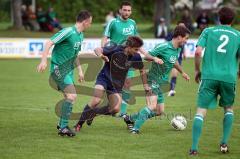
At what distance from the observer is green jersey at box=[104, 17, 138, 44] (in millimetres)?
13734

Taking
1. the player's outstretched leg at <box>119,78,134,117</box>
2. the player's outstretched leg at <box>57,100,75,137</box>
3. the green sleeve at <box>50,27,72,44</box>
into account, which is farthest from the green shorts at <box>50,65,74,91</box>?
the player's outstretched leg at <box>119,78,134,117</box>

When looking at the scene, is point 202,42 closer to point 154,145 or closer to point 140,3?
point 154,145

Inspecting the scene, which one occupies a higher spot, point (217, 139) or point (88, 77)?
point (217, 139)

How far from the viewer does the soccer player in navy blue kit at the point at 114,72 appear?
37.6 ft

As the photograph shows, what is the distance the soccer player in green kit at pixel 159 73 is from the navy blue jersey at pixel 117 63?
35 centimetres

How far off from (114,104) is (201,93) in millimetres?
2702

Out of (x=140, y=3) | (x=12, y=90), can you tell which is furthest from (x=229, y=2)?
(x=12, y=90)

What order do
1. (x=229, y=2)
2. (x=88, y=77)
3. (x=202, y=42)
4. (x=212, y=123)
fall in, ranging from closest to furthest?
(x=202, y=42) < (x=212, y=123) < (x=88, y=77) < (x=229, y=2)

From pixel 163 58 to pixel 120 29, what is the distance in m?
2.26

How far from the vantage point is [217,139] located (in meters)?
11.1

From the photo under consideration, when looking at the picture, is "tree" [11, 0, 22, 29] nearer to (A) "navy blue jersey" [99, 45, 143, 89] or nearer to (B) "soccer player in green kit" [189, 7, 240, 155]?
(A) "navy blue jersey" [99, 45, 143, 89]

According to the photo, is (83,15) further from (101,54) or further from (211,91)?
(211,91)

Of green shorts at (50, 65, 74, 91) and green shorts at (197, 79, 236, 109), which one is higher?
green shorts at (197, 79, 236, 109)

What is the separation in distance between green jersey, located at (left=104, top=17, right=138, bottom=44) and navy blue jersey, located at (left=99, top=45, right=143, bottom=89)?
1852mm
